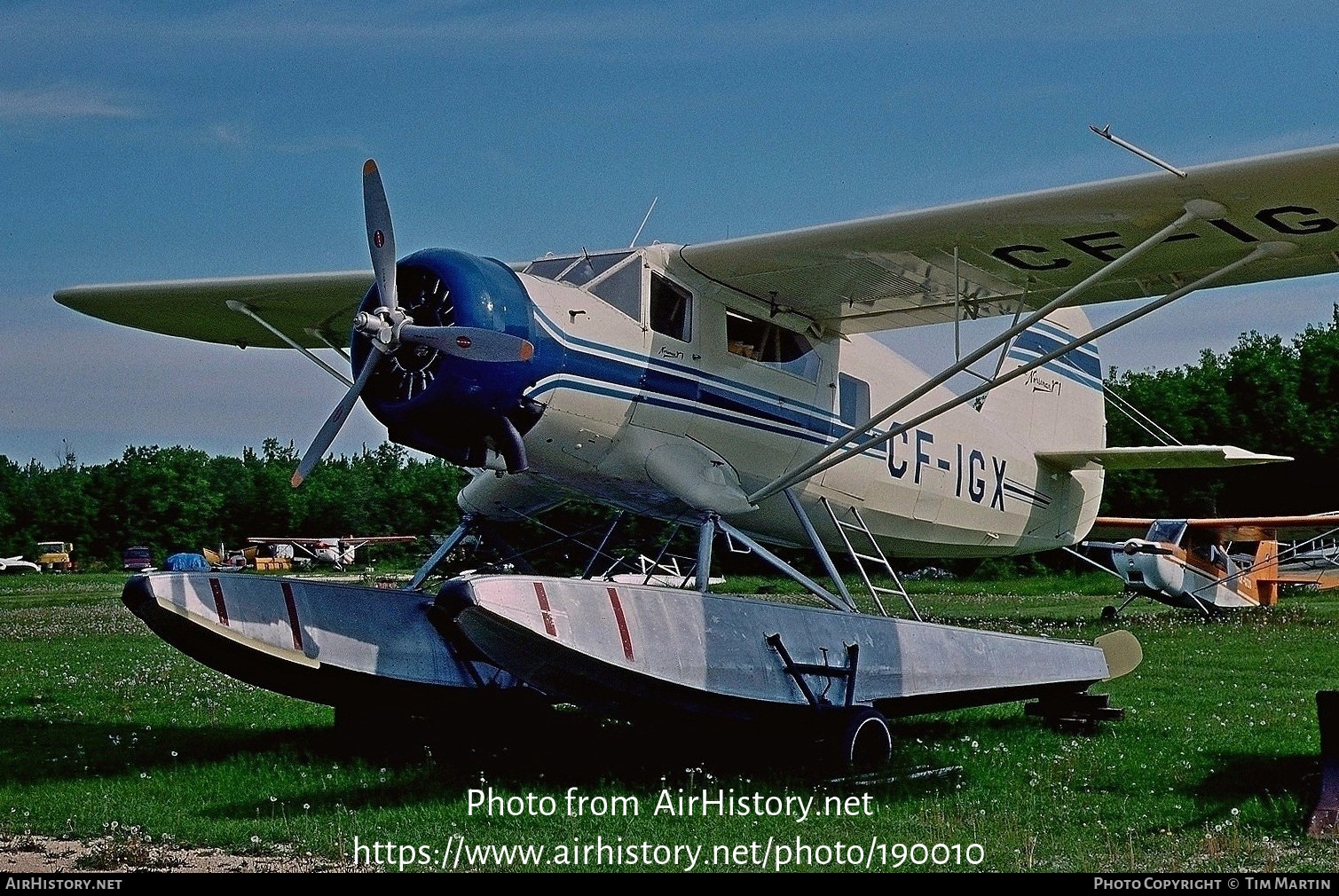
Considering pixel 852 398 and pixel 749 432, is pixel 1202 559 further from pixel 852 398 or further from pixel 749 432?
pixel 749 432

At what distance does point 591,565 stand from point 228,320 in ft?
15.3

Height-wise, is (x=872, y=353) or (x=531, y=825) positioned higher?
(x=872, y=353)

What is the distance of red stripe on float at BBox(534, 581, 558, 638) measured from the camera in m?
6.62

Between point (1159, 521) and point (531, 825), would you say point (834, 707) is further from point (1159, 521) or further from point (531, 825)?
point (1159, 521)

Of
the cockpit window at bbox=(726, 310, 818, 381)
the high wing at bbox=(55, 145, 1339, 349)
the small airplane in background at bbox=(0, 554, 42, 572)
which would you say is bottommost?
the small airplane in background at bbox=(0, 554, 42, 572)

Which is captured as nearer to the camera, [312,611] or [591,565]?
[312,611]

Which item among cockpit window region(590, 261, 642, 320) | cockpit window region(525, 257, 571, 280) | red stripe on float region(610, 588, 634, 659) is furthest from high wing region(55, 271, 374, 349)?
red stripe on float region(610, 588, 634, 659)

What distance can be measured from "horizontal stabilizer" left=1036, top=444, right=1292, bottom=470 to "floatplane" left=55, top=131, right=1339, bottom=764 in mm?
2445

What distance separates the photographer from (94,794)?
697 cm

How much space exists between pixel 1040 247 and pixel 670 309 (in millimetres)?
2583

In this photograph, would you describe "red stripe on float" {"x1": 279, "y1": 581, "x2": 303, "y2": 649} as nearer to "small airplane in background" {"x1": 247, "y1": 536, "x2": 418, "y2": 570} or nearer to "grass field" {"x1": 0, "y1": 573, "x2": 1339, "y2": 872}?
"grass field" {"x1": 0, "y1": 573, "x2": 1339, "y2": 872}

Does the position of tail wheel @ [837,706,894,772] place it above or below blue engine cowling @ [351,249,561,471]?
below
